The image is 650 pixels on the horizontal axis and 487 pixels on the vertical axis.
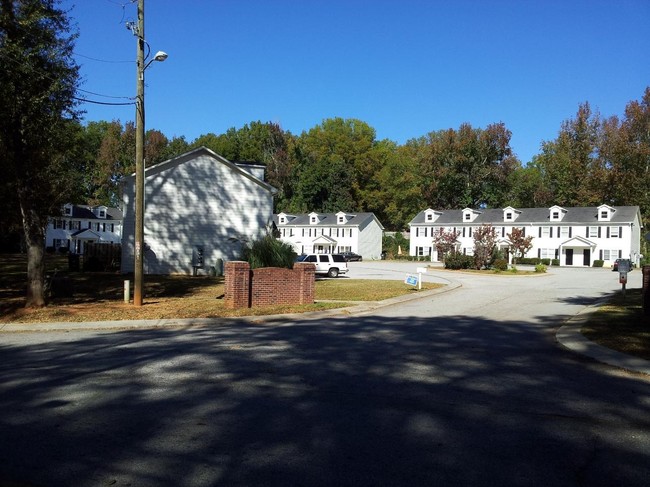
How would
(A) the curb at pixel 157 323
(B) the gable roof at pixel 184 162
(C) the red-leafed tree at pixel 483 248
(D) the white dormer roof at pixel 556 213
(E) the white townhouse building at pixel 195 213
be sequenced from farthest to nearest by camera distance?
(D) the white dormer roof at pixel 556 213
(C) the red-leafed tree at pixel 483 248
(E) the white townhouse building at pixel 195 213
(B) the gable roof at pixel 184 162
(A) the curb at pixel 157 323

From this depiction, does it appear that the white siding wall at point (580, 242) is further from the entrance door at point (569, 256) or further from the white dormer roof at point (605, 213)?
the white dormer roof at point (605, 213)

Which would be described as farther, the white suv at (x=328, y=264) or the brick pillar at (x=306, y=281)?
the white suv at (x=328, y=264)

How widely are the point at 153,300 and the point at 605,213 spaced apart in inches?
2444

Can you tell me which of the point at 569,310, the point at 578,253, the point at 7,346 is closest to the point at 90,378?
the point at 7,346

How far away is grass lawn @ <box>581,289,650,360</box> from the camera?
38.6ft

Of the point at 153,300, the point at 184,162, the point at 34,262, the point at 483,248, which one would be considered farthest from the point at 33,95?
the point at 483,248

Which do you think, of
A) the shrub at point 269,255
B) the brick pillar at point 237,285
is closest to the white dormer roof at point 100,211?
the shrub at point 269,255

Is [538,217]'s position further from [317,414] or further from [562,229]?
[317,414]

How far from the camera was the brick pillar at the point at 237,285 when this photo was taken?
1848 centimetres

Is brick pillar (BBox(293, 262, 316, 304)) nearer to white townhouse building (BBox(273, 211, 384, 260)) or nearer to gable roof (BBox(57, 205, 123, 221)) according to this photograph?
white townhouse building (BBox(273, 211, 384, 260))

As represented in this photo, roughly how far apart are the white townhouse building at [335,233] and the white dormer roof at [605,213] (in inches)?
1172

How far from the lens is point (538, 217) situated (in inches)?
2899

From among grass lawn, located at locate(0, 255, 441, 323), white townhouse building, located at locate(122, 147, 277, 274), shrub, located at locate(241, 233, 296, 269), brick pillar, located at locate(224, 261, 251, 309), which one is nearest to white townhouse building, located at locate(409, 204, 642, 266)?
white townhouse building, located at locate(122, 147, 277, 274)

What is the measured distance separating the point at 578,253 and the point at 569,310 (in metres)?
55.4
